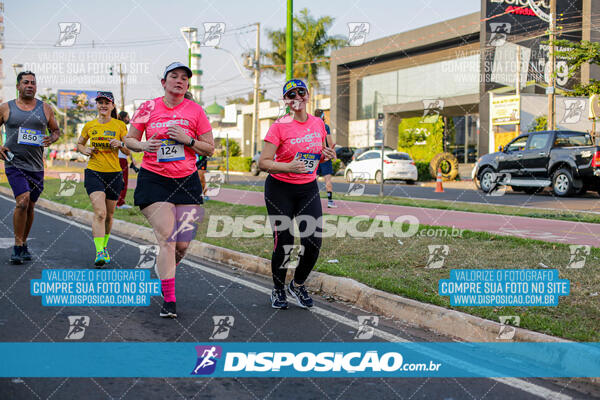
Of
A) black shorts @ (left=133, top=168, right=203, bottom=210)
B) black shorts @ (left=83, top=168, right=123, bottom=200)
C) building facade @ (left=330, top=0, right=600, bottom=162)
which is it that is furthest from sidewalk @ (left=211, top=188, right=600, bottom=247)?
building facade @ (left=330, top=0, right=600, bottom=162)

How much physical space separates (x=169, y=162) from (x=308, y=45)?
45.7 meters

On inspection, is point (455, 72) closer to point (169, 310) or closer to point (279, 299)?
point (279, 299)

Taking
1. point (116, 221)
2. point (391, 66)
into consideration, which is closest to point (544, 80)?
point (391, 66)

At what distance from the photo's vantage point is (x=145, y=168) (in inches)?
199

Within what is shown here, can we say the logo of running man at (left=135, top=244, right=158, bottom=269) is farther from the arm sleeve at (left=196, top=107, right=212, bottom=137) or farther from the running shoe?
the arm sleeve at (left=196, top=107, right=212, bottom=137)

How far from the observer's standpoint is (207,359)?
396 centimetres

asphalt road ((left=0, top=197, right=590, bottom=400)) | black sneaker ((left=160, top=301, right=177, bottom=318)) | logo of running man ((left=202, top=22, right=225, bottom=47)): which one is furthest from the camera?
logo of running man ((left=202, top=22, right=225, bottom=47))

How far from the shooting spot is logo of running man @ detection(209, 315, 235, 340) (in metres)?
4.48

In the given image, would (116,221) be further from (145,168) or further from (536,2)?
(536,2)

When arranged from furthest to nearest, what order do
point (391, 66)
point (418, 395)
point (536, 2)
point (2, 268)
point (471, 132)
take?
point (391, 66)
point (471, 132)
point (536, 2)
point (2, 268)
point (418, 395)

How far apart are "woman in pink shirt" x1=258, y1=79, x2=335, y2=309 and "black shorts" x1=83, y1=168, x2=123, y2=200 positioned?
8.42 feet

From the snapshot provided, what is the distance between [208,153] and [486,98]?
32762 millimetres

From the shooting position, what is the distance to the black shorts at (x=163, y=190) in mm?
5016

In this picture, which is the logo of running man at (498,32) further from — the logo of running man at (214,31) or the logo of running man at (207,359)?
the logo of running man at (207,359)
